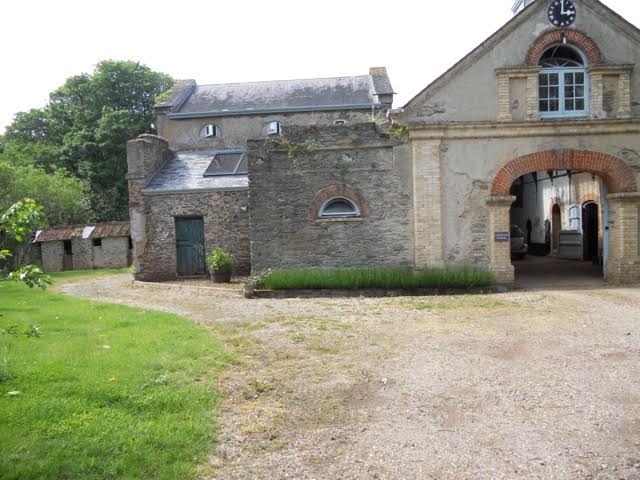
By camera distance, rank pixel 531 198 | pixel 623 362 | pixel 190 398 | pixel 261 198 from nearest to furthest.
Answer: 1. pixel 190 398
2. pixel 623 362
3. pixel 261 198
4. pixel 531 198

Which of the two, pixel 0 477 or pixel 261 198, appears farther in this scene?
pixel 261 198

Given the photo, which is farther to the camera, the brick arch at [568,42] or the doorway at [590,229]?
the doorway at [590,229]

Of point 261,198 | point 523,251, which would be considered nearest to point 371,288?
point 261,198

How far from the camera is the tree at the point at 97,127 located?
3412 cm

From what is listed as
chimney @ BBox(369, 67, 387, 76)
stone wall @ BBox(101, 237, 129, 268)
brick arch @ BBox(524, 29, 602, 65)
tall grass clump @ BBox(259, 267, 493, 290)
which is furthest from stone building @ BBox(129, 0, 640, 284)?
stone wall @ BBox(101, 237, 129, 268)

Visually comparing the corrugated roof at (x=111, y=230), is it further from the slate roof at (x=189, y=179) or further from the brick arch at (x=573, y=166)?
the brick arch at (x=573, y=166)

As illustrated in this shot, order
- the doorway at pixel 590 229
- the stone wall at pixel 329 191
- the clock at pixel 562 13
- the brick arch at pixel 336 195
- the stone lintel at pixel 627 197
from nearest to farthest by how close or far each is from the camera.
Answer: the stone lintel at pixel 627 197 → the clock at pixel 562 13 → the stone wall at pixel 329 191 → the brick arch at pixel 336 195 → the doorway at pixel 590 229

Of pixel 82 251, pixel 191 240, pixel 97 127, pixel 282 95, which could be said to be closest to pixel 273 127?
pixel 282 95

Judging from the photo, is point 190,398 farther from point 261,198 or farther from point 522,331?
point 261,198

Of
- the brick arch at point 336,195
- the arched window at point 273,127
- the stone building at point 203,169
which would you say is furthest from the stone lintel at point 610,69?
the arched window at point 273,127

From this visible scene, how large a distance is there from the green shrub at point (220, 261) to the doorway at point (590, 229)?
44.4 feet

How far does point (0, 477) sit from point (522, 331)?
698 cm

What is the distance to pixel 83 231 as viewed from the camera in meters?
25.5

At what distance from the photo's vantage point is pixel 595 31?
1208 centimetres
